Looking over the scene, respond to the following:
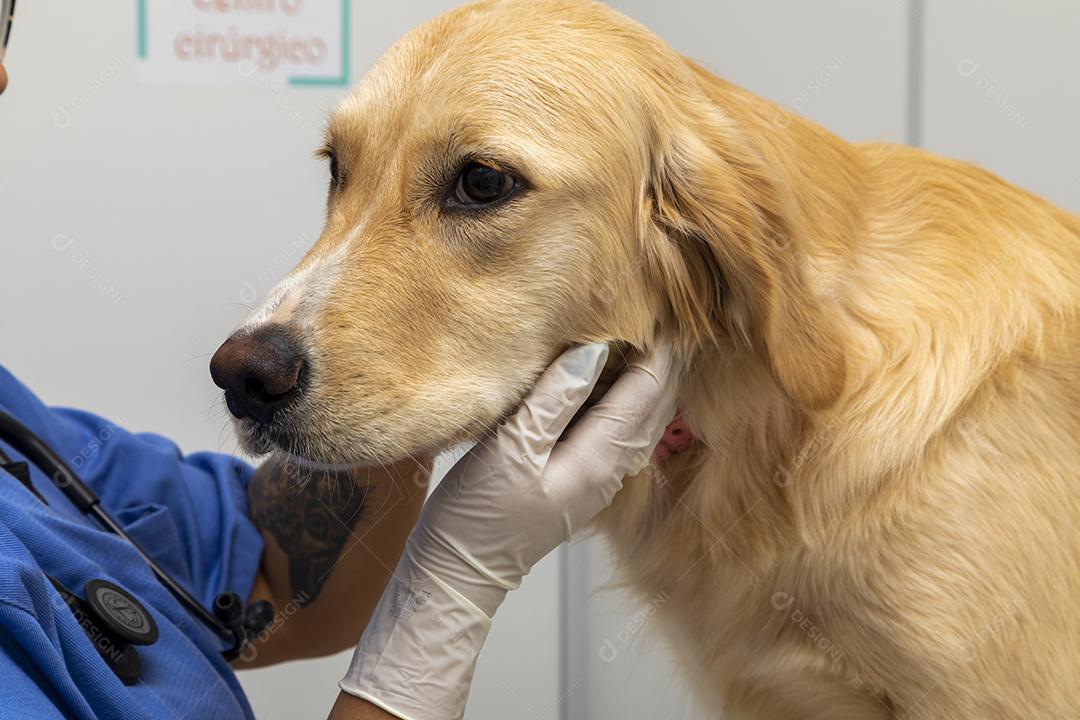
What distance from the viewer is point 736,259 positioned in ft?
2.89

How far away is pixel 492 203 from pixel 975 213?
47 cm

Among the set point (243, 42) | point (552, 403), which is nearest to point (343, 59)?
point (243, 42)

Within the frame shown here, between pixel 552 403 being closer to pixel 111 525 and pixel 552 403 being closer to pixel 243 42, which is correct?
pixel 111 525

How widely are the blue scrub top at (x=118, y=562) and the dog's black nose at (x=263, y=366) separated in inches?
9.1

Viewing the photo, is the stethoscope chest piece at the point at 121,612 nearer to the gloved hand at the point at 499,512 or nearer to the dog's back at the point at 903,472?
the gloved hand at the point at 499,512

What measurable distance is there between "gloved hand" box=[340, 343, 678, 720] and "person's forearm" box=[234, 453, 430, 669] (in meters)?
0.33

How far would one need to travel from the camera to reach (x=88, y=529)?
1.02 metres

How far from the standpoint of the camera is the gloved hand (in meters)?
0.92

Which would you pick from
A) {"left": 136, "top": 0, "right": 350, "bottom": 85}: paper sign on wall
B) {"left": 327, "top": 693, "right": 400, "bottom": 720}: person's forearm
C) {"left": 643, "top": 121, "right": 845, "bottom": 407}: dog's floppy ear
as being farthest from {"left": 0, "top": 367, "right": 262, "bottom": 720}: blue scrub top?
{"left": 136, "top": 0, "right": 350, "bottom": 85}: paper sign on wall

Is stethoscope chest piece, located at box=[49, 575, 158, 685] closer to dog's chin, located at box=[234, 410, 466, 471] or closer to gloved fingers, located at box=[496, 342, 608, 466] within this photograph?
dog's chin, located at box=[234, 410, 466, 471]

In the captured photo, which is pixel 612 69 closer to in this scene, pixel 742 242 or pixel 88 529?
pixel 742 242

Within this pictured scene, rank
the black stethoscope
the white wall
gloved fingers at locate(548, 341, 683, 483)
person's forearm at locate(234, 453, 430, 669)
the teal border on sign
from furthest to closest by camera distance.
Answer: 1. the teal border on sign
2. the white wall
3. person's forearm at locate(234, 453, 430, 669)
4. the black stethoscope
5. gloved fingers at locate(548, 341, 683, 483)

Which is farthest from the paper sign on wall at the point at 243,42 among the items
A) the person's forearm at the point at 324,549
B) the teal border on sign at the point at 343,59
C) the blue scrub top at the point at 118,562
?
the person's forearm at the point at 324,549

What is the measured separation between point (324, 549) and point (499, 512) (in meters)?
0.48
